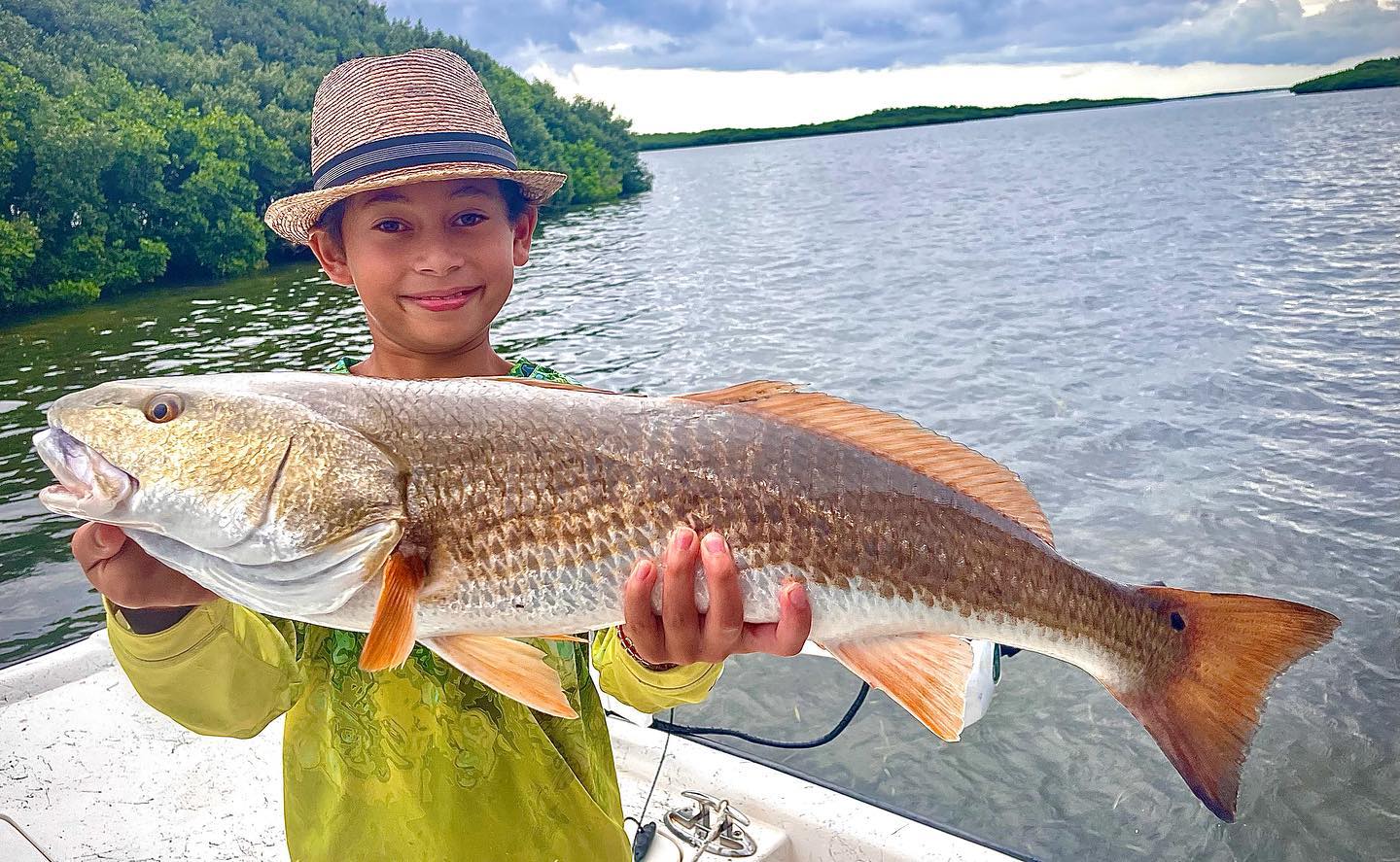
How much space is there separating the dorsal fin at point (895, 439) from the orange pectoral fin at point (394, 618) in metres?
0.69

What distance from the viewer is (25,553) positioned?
10648mm

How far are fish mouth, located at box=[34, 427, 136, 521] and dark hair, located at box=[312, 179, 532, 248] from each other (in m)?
1.00

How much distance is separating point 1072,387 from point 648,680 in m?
14.0

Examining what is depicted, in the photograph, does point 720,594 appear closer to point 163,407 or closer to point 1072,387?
point 163,407

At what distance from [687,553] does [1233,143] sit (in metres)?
75.5

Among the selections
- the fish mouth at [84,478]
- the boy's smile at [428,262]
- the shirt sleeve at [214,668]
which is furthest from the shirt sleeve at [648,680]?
the fish mouth at [84,478]

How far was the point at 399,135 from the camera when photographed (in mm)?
2461

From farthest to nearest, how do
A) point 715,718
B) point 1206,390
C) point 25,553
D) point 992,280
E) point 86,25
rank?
point 86,25 → point 992,280 → point 1206,390 → point 25,553 → point 715,718

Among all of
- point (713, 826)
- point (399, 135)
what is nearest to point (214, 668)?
point (399, 135)

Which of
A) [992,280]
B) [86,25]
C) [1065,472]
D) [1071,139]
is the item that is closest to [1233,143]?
[1071,139]

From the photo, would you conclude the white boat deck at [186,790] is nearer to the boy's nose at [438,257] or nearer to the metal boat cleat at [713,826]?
the metal boat cleat at [713,826]

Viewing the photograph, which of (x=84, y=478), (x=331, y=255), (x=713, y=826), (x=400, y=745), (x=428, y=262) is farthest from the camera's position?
(x=713, y=826)

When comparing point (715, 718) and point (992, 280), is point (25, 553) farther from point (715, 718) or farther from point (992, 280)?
point (992, 280)

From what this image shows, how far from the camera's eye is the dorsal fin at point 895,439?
2043mm
